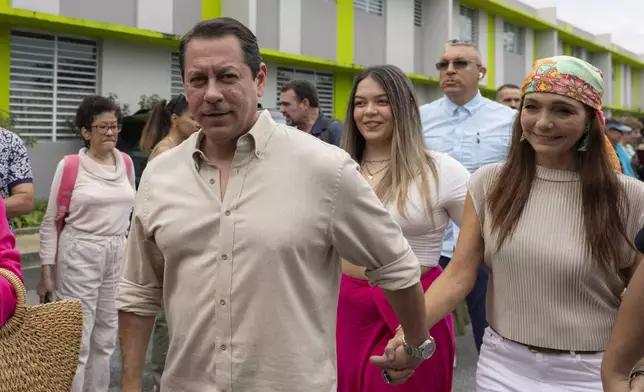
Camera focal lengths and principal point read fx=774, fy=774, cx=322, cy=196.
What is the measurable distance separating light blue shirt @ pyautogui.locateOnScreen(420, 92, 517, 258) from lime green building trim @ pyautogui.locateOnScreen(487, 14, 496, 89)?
26375mm

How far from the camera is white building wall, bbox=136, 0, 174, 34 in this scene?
16422 millimetres

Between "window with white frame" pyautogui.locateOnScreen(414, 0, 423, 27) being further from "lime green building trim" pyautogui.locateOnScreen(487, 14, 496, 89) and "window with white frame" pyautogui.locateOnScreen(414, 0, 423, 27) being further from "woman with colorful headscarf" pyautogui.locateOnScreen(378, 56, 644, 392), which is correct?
"woman with colorful headscarf" pyautogui.locateOnScreen(378, 56, 644, 392)

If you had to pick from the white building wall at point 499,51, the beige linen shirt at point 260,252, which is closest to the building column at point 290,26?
the white building wall at point 499,51

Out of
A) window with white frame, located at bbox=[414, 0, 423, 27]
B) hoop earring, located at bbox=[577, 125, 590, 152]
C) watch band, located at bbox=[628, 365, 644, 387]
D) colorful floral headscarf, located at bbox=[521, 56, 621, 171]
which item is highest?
window with white frame, located at bbox=[414, 0, 423, 27]

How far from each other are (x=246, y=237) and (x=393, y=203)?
5.37 feet

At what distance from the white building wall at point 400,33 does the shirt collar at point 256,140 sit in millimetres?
23176

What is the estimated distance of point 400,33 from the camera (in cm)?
2577

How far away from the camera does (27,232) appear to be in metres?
13.0

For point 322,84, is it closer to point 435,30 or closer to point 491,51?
point 435,30

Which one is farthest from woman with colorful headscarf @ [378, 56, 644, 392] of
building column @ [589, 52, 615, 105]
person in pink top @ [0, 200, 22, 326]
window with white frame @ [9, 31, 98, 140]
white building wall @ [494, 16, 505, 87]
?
building column @ [589, 52, 615, 105]

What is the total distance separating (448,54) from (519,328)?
3.43 metres

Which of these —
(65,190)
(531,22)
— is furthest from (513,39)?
(65,190)

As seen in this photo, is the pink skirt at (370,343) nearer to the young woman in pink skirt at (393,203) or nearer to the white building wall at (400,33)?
the young woman in pink skirt at (393,203)

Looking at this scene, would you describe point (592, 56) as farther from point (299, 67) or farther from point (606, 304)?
point (606, 304)
